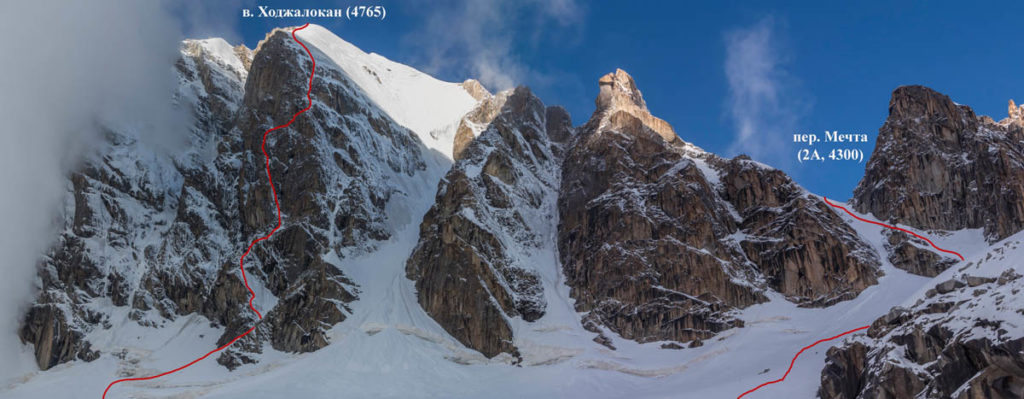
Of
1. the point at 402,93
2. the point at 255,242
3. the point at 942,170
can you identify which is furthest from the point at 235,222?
the point at 942,170

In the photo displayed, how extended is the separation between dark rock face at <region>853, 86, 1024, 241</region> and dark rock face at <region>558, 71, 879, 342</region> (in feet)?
37.6

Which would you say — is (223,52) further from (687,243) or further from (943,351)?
(943,351)

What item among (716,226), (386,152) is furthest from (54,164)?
(716,226)

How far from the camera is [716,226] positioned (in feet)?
378

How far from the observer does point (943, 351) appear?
5131cm

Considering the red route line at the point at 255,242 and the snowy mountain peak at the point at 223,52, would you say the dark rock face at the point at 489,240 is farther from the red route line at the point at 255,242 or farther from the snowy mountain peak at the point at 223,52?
the snowy mountain peak at the point at 223,52

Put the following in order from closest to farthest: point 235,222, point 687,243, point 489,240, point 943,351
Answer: point 943,351, point 687,243, point 489,240, point 235,222

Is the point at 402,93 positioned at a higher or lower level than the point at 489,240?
higher

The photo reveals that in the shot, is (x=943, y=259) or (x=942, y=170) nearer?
(x=943, y=259)

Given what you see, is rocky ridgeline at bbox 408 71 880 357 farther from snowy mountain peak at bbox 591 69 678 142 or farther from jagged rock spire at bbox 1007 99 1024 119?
jagged rock spire at bbox 1007 99 1024 119

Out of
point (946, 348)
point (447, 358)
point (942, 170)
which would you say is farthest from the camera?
point (942, 170)

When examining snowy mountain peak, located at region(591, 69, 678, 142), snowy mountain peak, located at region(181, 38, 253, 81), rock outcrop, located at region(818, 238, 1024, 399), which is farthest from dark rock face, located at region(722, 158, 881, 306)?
snowy mountain peak, located at region(181, 38, 253, 81)

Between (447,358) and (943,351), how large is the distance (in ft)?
208

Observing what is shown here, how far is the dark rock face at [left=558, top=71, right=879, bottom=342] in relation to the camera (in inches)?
4112
